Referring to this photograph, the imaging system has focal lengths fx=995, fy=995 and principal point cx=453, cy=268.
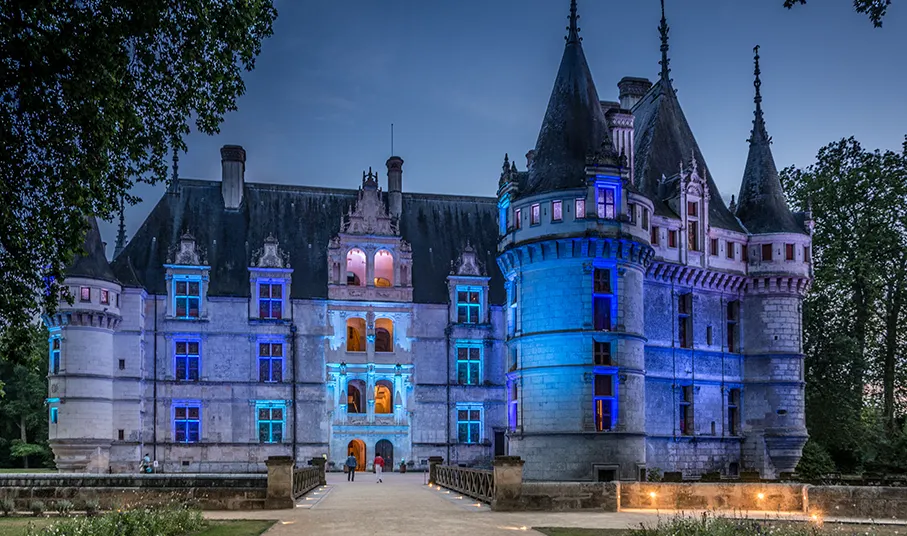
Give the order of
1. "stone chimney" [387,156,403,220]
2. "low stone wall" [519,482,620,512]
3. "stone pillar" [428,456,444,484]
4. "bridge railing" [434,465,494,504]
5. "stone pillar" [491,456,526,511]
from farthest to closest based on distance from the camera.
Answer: "stone chimney" [387,156,403,220] → "stone pillar" [428,456,444,484] → "bridge railing" [434,465,494,504] → "low stone wall" [519,482,620,512] → "stone pillar" [491,456,526,511]

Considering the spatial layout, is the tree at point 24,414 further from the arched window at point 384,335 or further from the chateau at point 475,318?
the arched window at point 384,335

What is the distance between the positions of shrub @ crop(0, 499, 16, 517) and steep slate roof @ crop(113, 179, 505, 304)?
25.0m

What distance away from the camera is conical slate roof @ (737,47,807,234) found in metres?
46.2

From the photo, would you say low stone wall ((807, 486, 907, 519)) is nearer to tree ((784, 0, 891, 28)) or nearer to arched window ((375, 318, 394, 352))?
tree ((784, 0, 891, 28))

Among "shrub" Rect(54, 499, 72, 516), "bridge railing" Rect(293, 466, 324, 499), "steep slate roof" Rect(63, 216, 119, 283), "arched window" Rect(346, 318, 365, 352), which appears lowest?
"bridge railing" Rect(293, 466, 324, 499)

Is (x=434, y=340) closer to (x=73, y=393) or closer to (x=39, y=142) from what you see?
(x=73, y=393)

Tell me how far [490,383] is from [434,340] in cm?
377

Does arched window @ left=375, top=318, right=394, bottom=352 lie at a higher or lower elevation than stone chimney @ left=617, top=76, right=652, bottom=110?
lower

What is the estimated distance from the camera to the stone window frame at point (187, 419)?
160ft

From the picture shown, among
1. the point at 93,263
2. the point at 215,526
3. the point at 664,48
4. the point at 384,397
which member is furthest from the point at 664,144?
the point at 215,526

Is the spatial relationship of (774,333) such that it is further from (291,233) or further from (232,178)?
(232,178)

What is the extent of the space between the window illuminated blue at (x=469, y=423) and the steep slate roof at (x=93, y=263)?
18.6 meters

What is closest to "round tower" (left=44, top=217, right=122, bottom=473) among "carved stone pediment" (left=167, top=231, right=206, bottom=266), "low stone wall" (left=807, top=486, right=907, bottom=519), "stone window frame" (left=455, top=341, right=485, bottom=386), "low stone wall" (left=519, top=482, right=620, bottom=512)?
"carved stone pediment" (left=167, top=231, right=206, bottom=266)

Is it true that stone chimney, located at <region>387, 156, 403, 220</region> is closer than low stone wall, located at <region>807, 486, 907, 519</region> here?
No
